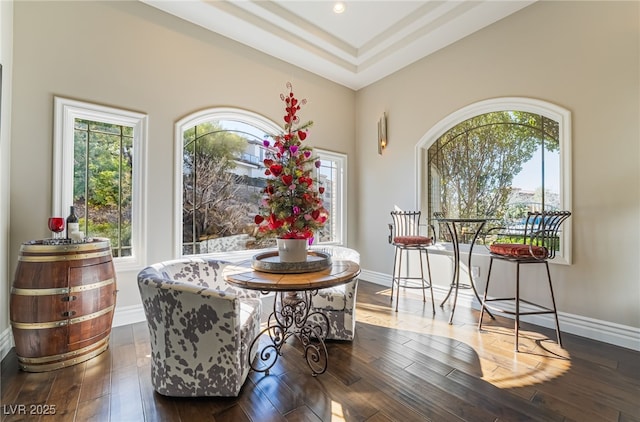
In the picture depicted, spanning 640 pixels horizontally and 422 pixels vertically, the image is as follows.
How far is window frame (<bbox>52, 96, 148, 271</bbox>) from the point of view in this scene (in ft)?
8.09

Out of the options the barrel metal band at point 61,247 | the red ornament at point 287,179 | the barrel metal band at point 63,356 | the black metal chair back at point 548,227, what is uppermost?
the red ornament at point 287,179

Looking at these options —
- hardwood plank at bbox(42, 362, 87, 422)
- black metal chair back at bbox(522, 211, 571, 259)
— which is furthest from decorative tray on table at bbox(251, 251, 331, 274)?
black metal chair back at bbox(522, 211, 571, 259)

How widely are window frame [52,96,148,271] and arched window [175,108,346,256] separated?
338 millimetres

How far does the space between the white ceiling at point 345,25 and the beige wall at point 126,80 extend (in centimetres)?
25

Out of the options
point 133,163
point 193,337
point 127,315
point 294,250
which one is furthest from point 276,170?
point 127,315

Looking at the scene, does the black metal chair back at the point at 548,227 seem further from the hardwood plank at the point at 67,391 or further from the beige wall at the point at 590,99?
the hardwood plank at the point at 67,391

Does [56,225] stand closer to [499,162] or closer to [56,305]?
[56,305]

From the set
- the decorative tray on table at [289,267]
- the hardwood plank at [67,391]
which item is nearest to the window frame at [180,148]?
the hardwood plank at [67,391]

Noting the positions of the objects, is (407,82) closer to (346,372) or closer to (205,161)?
(205,161)

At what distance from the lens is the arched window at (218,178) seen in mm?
3234

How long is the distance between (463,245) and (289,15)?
3639 mm

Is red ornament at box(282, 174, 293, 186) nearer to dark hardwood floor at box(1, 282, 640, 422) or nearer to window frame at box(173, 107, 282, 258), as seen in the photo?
dark hardwood floor at box(1, 282, 640, 422)

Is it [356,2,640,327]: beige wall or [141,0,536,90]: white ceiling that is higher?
[141,0,536,90]: white ceiling

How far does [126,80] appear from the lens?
2.81 m
